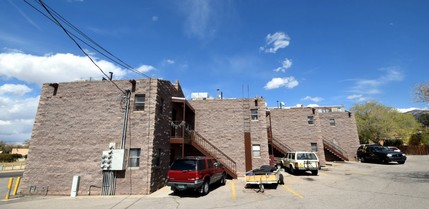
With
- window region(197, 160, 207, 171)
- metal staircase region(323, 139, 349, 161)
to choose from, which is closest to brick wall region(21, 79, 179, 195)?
window region(197, 160, 207, 171)

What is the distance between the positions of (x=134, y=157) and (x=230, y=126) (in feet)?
32.1

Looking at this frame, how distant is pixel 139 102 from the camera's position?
45.3ft

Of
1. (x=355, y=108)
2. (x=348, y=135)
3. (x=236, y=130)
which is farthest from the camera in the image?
(x=355, y=108)

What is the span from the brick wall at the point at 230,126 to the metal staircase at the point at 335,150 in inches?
510

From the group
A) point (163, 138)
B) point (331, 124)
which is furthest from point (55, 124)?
point (331, 124)

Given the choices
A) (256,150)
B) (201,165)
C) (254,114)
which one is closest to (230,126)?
(254,114)

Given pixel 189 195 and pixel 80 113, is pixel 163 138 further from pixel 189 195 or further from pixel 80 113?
pixel 80 113

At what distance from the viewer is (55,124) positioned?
13.8 metres

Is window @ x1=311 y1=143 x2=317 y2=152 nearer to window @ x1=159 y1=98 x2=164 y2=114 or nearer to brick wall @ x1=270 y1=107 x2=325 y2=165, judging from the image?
brick wall @ x1=270 y1=107 x2=325 y2=165

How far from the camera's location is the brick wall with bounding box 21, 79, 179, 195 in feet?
41.5

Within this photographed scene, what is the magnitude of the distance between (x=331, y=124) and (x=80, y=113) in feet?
100

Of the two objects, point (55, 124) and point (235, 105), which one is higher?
point (235, 105)

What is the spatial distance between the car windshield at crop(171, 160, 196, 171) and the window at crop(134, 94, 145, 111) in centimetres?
459

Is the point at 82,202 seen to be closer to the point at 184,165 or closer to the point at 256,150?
the point at 184,165
